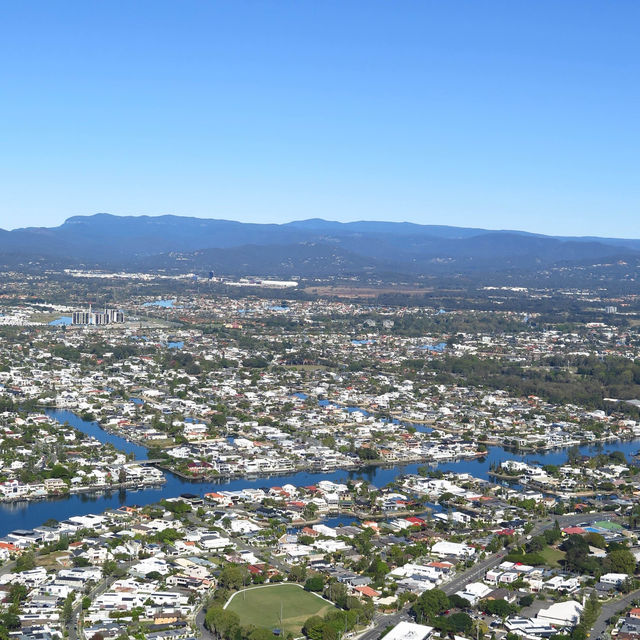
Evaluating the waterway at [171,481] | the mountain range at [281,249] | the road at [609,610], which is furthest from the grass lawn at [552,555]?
the mountain range at [281,249]

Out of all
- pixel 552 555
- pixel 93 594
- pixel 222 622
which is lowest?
pixel 552 555

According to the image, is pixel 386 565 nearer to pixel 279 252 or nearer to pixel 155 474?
pixel 155 474

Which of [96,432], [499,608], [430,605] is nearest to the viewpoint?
[430,605]

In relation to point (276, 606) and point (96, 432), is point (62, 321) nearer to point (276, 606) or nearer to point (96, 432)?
point (96, 432)

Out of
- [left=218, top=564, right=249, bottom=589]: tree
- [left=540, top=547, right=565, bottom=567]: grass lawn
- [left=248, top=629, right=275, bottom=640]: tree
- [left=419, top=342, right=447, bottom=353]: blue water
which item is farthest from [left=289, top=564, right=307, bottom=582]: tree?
[left=419, top=342, right=447, bottom=353]: blue water

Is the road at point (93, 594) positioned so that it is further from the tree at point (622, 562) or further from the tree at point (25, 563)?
the tree at point (622, 562)

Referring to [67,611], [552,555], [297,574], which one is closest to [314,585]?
[297,574]

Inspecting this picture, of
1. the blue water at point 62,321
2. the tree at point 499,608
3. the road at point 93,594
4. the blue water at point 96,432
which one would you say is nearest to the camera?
the road at point 93,594
